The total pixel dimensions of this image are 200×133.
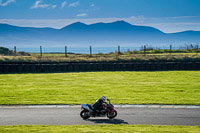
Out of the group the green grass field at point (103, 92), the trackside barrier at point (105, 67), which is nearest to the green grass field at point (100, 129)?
the green grass field at point (103, 92)

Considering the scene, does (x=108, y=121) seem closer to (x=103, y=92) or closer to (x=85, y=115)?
(x=85, y=115)

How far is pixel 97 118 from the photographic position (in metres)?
13.4

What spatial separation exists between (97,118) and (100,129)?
206 centimetres

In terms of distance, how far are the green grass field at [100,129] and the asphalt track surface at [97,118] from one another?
743 millimetres

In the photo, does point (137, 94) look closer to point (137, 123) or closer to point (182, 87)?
point (182, 87)

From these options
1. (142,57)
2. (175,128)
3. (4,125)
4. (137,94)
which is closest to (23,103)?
(4,125)

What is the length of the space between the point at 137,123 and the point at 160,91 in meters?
7.80

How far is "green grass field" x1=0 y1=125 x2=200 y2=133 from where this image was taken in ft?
36.1

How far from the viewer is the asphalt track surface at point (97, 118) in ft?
41.1

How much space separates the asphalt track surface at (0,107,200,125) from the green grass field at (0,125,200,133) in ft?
2.44

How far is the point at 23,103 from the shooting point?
16281 millimetres

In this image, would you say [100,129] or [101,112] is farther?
[101,112]

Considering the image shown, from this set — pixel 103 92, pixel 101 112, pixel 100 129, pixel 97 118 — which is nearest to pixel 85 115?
pixel 97 118

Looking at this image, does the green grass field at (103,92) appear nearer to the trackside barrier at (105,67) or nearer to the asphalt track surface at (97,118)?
the asphalt track surface at (97,118)
